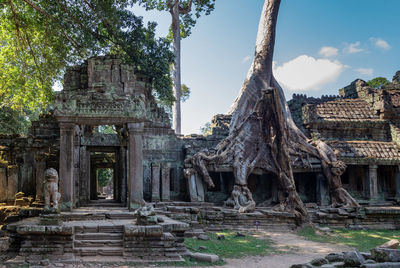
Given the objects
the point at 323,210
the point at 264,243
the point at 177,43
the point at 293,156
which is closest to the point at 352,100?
the point at 293,156

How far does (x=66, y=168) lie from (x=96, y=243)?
2.77 meters

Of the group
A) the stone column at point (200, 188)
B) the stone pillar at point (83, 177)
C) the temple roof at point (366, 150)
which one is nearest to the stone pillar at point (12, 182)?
the stone pillar at point (83, 177)

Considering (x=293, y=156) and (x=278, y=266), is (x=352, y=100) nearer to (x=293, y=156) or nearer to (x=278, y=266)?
(x=293, y=156)

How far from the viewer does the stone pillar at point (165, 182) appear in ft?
48.2

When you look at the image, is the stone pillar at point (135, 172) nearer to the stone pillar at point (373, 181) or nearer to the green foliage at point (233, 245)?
the green foliage at point (233, 245)

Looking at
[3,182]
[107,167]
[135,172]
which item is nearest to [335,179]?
[135,172]

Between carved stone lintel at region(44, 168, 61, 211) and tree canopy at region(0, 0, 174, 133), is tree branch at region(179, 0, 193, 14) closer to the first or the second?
tree canopy at region(0, 0, 174, 133)

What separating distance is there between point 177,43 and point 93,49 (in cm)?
744

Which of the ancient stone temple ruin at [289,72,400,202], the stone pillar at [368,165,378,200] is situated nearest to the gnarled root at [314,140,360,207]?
the ancient stone temple ruin at [289,72,400,202]

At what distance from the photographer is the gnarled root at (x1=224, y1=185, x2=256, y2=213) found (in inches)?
552

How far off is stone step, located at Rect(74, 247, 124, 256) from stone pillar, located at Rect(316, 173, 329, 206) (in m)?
10.3

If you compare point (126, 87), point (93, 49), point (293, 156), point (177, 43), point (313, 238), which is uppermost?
point (177, 43)

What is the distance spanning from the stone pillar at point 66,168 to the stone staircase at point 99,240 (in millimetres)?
1799

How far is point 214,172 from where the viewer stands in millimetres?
16344
